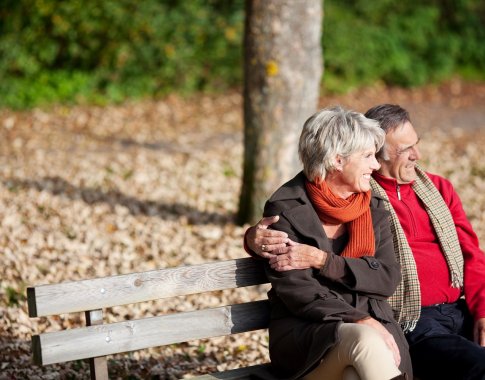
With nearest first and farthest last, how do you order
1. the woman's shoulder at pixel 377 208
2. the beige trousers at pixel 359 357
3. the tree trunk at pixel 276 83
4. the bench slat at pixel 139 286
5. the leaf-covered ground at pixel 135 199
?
the beige trousers at pixel 359 357, the bench slat at pixel 139 286, the woman's shoulder at pixel 377 208, the leaf-covered ground at pixel 135 199, the tree trunk at pixel 276 83

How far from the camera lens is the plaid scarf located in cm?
409

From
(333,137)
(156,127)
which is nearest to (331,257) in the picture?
(333,137)

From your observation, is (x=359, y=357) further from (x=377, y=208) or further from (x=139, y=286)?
(x=139, y=286)

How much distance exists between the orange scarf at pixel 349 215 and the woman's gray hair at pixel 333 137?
8 cm

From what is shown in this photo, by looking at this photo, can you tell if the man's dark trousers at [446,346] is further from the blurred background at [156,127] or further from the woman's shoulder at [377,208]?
the blurred background at [156,127]

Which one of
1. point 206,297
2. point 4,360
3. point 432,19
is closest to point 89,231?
point 206,297

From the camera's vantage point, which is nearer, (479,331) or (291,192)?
(291,192)

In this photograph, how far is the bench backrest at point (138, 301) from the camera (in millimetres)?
3670

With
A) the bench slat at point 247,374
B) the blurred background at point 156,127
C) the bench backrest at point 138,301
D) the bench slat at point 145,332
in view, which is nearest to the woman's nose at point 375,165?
the bench backrest at point 138,301

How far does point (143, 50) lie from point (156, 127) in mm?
2548

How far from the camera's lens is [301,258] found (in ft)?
12.4

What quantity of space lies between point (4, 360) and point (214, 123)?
8.66 m


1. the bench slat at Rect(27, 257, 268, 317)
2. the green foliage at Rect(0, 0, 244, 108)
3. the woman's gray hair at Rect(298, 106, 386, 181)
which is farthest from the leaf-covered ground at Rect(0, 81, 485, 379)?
the woman's gray hair at Rect(298, 106, 386, 181)

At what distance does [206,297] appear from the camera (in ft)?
20.6
